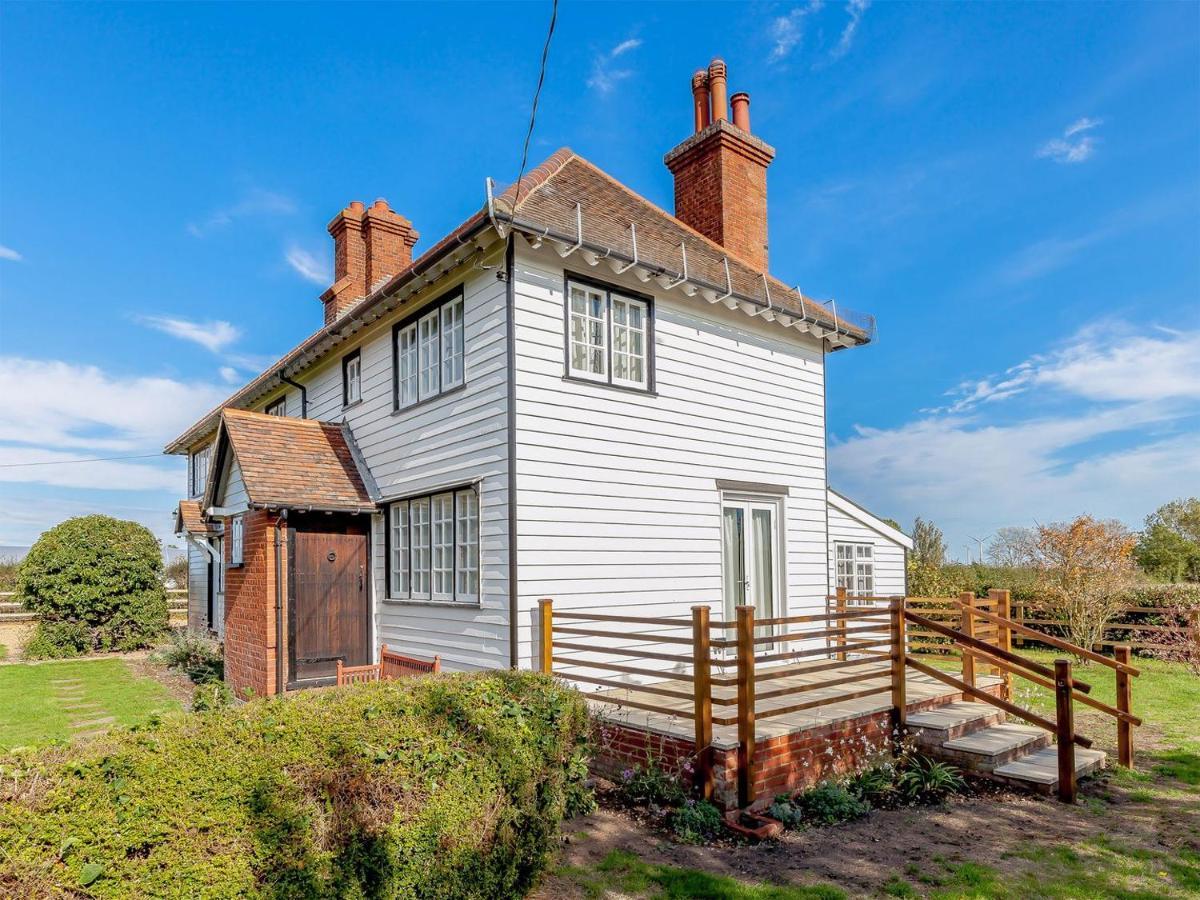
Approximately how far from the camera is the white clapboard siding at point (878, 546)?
1494 cm

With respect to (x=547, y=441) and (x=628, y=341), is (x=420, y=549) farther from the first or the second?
(x=628, y=341)

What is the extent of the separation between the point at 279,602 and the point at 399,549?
70.1 inches

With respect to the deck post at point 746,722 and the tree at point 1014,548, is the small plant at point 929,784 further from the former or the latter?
the tree at point 1014,548

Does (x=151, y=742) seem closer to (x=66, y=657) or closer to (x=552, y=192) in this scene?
(x=552, y=192)

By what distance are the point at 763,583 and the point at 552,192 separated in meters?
6.50

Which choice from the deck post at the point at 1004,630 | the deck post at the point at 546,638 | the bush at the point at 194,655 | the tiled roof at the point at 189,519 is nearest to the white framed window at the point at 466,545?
the deck post at the point at 546,638

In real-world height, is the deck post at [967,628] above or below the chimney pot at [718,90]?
below

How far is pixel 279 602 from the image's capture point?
31.9 ft

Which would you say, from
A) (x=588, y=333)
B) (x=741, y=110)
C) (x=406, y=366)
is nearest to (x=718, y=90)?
(x=741, y=110)

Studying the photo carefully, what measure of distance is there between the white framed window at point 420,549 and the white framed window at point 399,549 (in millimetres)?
281

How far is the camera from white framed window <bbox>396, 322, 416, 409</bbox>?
10.2 m

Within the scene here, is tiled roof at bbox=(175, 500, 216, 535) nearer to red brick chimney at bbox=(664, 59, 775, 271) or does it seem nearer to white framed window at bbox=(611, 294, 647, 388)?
white framed window at bbox=(611, 294, 647, 388)

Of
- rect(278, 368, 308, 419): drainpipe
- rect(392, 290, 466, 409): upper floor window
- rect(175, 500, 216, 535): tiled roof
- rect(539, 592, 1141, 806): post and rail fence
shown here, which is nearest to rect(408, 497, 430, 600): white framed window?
rect(392, 290, 466, 409): upper floor window

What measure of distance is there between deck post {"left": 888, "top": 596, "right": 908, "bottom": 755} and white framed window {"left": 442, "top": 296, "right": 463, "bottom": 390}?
6008mm
